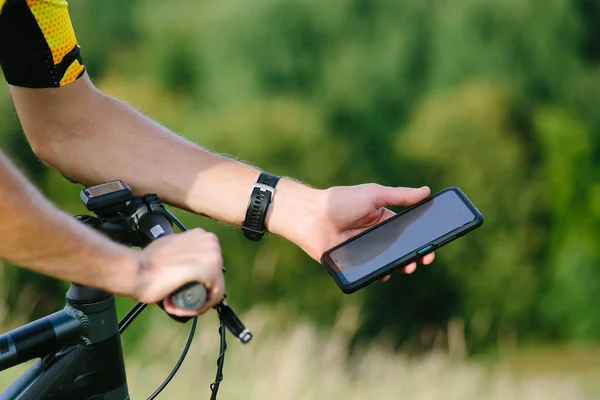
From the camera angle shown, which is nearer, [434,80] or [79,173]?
[79,173]

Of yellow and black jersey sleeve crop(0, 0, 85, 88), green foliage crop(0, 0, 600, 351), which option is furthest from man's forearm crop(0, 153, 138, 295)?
green foliage crop(0, 0, 600, 351)

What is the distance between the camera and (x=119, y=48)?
13562 millimetres

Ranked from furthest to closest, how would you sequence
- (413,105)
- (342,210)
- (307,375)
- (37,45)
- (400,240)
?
(413,105) < (307,375) < (342,210) < (400,240) < (37,45)

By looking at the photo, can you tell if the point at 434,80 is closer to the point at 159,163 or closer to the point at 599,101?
the point at 599,101

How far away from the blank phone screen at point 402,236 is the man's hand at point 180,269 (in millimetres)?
417

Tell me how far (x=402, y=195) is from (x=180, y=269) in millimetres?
638

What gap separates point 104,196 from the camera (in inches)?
50.7

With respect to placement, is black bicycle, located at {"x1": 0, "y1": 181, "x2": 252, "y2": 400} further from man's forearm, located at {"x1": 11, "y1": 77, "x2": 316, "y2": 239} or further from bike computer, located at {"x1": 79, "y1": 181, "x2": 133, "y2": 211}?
man's forearm, located at {"x1": 11, "y1": 77, "x2": 316, "y2": 239}

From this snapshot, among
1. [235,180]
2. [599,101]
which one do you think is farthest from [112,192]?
[599,101]

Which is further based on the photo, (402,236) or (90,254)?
A: (402,236)

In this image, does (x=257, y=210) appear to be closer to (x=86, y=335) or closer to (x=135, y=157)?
(x=135, y=157)

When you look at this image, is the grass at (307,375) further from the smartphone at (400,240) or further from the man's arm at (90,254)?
the man's arm at (90,254)

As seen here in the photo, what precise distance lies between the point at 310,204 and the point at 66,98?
1.68 ft

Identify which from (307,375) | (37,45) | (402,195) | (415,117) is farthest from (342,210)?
(415,117)
